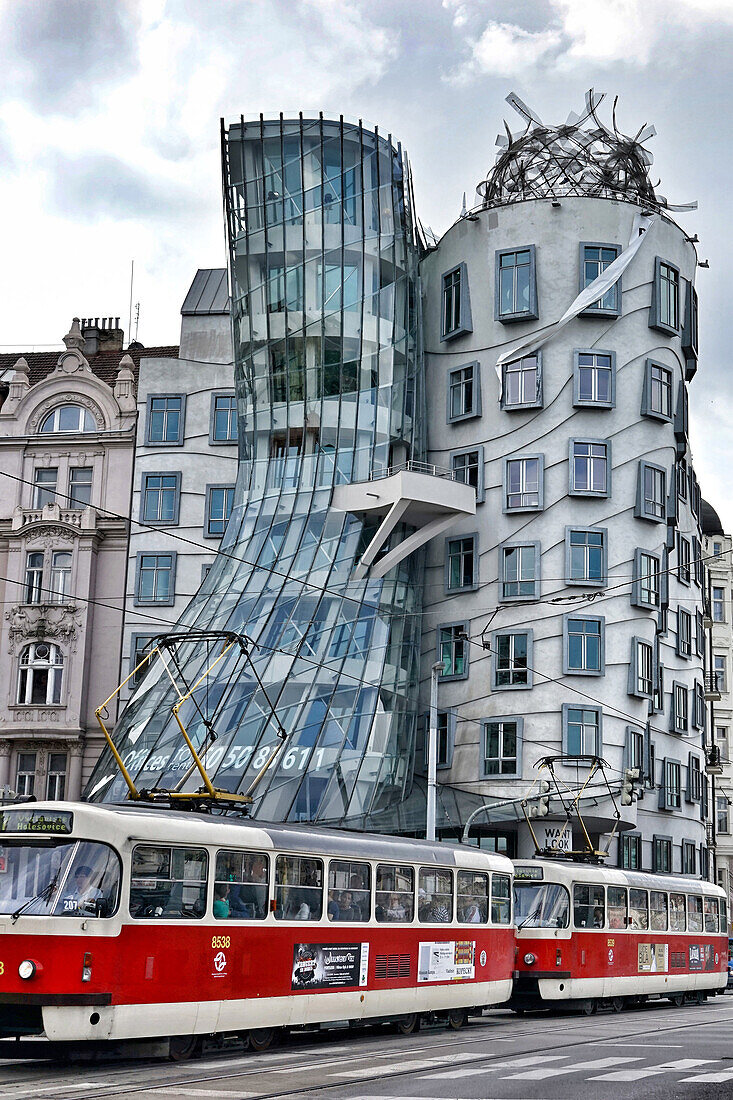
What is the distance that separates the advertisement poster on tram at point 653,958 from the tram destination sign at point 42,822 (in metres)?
20.8

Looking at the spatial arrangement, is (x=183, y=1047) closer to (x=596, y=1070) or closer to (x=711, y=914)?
A: (x=596, y=1070)

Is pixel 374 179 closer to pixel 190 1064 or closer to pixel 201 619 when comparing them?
pixel 201 619

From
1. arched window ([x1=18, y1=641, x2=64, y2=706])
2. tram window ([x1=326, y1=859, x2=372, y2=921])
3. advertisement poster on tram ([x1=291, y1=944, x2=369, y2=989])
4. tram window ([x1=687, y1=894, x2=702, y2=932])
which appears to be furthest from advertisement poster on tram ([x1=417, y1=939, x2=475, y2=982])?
arched window ([x1=18, y1=641, x2=64, y2=706])

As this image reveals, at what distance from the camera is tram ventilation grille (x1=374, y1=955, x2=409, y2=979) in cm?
2420

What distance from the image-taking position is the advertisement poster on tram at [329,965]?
22094mm

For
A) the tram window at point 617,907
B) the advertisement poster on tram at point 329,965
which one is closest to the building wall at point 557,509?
the tram window at point 617,907

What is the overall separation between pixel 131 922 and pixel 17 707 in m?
38.3

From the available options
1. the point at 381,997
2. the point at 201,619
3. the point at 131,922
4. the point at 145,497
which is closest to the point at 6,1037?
the point at 131,922

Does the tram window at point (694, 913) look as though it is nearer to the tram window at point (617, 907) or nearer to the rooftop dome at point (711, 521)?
the tram window at point (617, 907)

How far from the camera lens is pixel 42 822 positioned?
18.4m

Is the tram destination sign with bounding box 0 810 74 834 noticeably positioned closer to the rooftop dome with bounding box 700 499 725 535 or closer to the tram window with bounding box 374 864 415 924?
the tram window with bounding box 374 864 415 924

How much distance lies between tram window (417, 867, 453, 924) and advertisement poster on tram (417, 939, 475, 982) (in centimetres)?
46

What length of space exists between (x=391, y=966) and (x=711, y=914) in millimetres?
19350

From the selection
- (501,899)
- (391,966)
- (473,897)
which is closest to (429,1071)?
(391,966)
